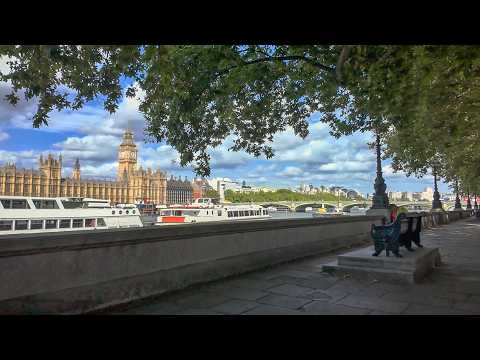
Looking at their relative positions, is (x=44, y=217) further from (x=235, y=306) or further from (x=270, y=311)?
(x=270, y=311)

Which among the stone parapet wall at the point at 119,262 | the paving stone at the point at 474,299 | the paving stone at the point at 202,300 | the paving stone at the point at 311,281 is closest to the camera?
the stone parapet wall at the point at 119,262

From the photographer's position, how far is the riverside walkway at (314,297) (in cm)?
504

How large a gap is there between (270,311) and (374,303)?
5.15 feet

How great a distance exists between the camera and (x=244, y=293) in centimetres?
594

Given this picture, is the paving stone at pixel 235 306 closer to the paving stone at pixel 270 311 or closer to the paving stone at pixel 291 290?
the paving stone at pixel 270 311

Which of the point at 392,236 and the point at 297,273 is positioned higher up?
the point at 392,236

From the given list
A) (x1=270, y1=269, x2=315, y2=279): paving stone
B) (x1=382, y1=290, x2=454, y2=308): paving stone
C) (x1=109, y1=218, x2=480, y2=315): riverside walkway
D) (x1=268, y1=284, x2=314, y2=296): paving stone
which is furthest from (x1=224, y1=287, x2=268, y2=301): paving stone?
(x1=382, y1=290, x2=454, y2=308): paving stone

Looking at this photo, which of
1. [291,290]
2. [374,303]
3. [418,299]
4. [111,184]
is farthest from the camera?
[111,184]

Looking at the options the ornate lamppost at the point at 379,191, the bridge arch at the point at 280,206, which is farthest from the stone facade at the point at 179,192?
the ornate lamppost at the point at 379,191

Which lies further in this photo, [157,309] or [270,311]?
[157,309]

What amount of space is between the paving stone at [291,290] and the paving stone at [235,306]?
81 cm


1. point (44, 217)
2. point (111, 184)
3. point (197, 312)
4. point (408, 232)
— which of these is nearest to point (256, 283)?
point (197, 312)
